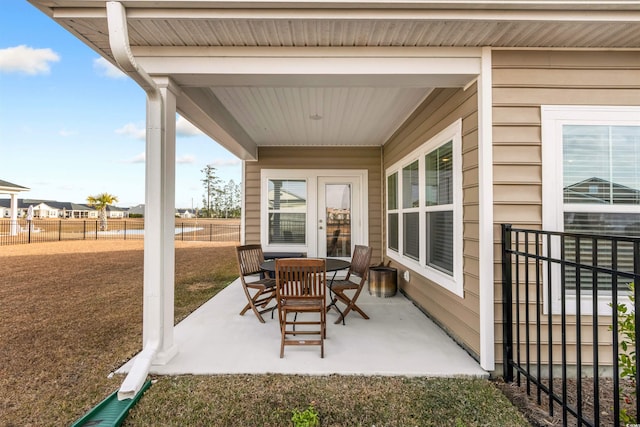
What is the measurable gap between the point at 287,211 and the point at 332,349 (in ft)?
12.4

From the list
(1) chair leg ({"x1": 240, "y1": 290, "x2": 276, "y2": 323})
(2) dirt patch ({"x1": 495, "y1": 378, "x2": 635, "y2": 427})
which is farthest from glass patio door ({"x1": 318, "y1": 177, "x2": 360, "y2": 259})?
(2) dirt patch ({"x1": 495, "y1": 378, "x2": 635, "y2": 427})

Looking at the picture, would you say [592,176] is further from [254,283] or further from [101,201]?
[101,201]

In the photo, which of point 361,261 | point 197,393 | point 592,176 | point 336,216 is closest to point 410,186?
point 361,261

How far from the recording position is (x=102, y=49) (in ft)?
7.50

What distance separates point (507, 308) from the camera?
2.18m

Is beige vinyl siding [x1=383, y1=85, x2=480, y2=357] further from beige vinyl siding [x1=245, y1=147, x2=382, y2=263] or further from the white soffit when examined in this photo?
beige vinyl siding [x1=245, y1=147, x2=382, y2=263]

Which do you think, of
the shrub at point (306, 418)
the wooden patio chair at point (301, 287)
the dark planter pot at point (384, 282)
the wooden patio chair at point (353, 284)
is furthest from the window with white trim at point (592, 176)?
the dark planter pot at point (384, 282)

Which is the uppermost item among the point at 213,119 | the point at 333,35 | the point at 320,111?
the point at 320,111

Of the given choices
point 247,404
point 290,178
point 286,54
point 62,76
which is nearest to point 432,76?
point 286,54

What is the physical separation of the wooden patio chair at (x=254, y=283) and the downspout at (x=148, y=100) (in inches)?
43.2

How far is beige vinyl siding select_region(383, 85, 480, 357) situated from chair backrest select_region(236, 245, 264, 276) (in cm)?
210

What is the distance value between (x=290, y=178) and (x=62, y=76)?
38.3 ft

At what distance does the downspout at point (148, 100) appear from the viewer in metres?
1.84

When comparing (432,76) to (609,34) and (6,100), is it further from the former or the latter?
(6,100)
